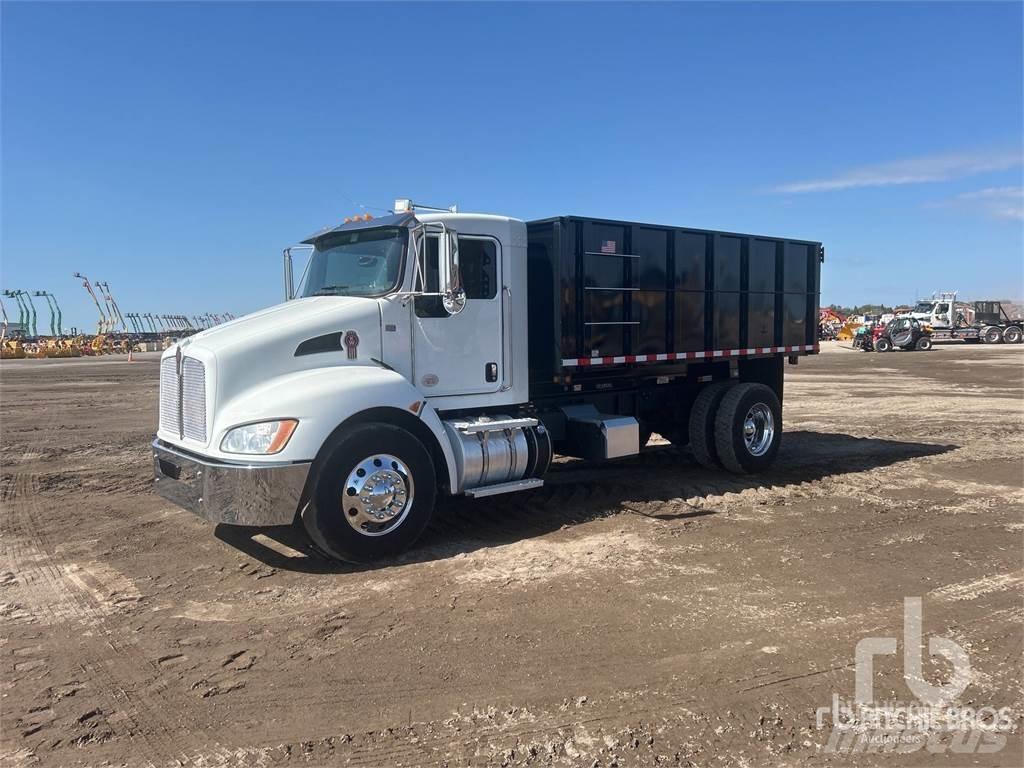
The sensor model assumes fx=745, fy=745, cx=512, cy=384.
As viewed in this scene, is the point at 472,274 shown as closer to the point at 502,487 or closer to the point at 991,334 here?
the point at 502,487

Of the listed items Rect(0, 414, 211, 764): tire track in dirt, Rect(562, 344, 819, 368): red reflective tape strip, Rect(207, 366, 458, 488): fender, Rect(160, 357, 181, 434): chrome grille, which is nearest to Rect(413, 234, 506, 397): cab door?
Rect(207, 366, 458, 488): fender

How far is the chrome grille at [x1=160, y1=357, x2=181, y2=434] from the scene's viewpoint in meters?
6.41

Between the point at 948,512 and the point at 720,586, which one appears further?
the point at 948,512

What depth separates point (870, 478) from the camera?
9.05 meters

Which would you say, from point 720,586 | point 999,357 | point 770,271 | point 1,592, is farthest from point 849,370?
point 1,592

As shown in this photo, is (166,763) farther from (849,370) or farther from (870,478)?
(849,370)

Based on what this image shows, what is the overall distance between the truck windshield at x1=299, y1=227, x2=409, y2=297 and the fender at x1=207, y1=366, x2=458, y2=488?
931 millimetres

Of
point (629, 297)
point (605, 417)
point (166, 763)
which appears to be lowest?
point (166, 763)

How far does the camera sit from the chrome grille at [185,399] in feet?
19.7

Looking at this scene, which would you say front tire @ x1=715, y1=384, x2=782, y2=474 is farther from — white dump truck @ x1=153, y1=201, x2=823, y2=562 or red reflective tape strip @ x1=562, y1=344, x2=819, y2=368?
red reflective tape strip @ x1=562, y1=344, x2=819, y2=368

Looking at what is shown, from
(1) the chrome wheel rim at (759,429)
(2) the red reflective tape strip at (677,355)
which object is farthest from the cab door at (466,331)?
(1) the chrome wheel rim at (759,429)

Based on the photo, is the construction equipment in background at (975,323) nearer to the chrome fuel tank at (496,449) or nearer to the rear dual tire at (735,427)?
the rear dual tire at (735,427)

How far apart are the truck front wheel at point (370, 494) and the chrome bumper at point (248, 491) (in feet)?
0.56

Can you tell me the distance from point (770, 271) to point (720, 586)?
5.88 meters
